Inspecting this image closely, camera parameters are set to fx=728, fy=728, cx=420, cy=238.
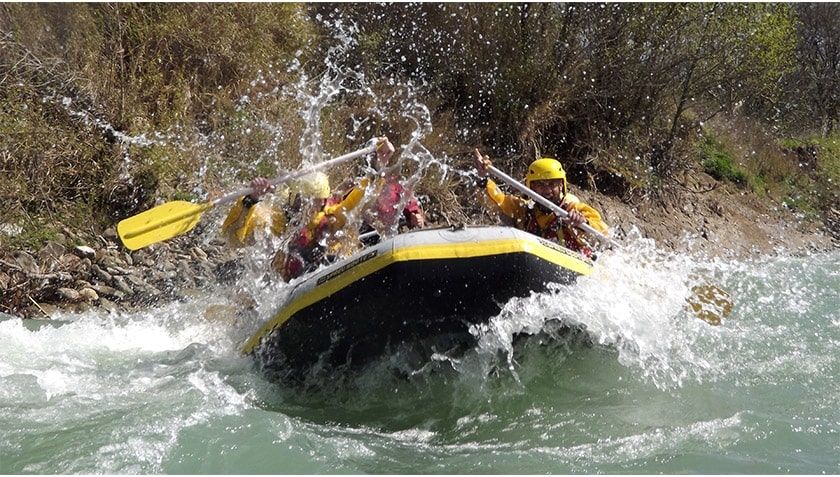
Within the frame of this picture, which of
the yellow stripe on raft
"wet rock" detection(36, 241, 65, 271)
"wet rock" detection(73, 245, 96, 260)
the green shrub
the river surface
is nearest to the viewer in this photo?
the river surface

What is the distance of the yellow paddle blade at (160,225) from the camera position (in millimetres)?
5191

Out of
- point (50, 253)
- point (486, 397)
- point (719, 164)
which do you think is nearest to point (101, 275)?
point (50, 253)

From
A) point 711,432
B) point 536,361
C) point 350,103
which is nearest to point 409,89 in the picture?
point 350,103

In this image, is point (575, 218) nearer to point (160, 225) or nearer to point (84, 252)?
point (160, 225)

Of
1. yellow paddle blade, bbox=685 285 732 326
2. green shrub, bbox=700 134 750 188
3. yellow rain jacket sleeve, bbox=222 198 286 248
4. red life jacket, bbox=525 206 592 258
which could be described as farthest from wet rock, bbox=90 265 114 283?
→ green shrub, bbox=700 134 750 188

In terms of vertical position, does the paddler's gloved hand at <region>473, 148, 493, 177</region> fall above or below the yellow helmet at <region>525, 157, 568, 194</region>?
above

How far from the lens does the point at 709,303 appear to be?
5.07 meters

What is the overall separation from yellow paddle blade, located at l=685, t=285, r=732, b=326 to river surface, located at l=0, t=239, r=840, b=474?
90mm

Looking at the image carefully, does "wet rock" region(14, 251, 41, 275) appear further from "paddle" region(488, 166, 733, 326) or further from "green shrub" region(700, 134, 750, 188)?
"green shrub" region(700, 134, 750, 188)

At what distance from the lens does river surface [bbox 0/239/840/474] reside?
10.7 feet

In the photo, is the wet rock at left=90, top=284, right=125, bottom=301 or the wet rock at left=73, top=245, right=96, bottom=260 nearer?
the wet rock at left=90, top=284, right=125, bottom=301

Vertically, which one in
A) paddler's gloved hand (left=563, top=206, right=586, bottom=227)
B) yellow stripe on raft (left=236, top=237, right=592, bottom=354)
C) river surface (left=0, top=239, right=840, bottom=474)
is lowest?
river surface (left=0, top=239, right=840, bottom=474)

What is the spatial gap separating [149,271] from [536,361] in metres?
4.32

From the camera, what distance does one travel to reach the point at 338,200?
216 inches
